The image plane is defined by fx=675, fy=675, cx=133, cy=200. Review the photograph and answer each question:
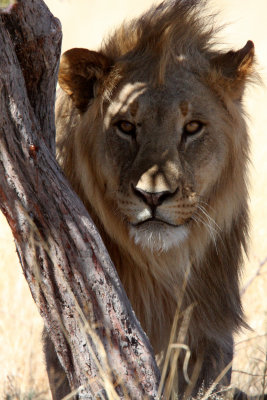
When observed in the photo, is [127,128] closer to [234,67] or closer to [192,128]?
[192,128]

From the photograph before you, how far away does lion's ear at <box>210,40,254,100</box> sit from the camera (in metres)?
3.50

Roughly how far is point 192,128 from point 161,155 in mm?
280

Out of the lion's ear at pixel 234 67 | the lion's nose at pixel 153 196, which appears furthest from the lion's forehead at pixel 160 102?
the lion's nose at pixel 153 196

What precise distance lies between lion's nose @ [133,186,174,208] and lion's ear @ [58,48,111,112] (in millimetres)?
759

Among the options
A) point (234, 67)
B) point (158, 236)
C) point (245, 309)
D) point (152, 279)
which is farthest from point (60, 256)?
point (245, 309)

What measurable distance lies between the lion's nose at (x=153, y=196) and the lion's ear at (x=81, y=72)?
759mm

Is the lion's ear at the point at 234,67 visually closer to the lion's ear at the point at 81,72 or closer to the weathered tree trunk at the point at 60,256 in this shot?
the lion's ear at the point at 81,72

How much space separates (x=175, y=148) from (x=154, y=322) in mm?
1030

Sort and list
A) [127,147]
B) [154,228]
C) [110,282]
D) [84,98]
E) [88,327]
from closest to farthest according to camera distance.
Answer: [88,327] < [110,282] < [154,228] < [127,147] < [84,98]

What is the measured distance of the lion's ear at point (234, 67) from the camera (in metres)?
3.50

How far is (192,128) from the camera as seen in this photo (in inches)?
131

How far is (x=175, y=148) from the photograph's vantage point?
3219 mm

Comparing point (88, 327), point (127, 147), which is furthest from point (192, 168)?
point (88, 327)

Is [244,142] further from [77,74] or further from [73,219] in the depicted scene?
[73,219]
